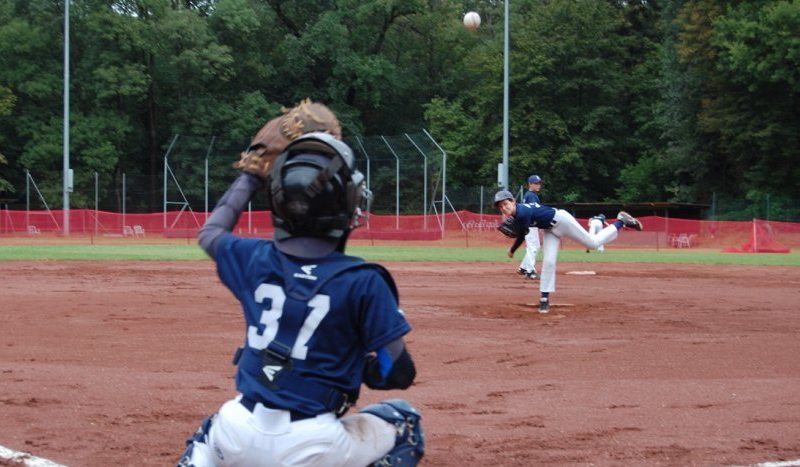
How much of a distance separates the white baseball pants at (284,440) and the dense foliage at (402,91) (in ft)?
157

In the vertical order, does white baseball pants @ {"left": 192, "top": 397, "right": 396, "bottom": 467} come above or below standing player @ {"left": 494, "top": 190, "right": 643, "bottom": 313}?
below

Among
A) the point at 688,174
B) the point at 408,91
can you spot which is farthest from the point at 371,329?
the point at 408,91

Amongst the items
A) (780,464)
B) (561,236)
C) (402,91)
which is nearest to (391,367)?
(780,464)

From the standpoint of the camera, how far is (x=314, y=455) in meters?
3.31

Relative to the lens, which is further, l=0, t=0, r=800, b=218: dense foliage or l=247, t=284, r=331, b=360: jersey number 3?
l=0, t=0, r=800, b=218: dense foliage

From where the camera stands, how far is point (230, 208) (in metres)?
3.75

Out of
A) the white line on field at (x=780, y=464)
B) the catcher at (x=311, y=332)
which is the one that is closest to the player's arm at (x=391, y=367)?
the catcher at (x=311, y=332)

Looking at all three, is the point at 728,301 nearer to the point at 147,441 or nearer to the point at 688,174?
the point at 147,441

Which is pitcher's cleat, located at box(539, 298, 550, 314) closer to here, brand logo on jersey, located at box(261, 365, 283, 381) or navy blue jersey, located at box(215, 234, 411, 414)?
navy blue jersey, located at box(215, 234, 411, 414)

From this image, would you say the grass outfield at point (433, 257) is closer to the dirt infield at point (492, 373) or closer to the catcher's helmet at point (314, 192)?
the dirt infield at point (492, 373)

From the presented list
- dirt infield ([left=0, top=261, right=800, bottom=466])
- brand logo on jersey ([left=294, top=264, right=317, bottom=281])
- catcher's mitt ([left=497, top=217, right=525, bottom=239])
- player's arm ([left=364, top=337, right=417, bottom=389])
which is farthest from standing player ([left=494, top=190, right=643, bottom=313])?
brand logo on jersey ([left=294, top=264, right=317, bottom=281])

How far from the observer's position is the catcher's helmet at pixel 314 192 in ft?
11.0

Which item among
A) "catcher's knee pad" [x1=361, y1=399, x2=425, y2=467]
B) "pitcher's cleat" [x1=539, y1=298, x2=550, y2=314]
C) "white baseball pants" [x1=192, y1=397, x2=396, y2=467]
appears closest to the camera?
"white baseball pants" [x1=192, y1=397, x2=396, y2=467]

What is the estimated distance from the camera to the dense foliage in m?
53.4
